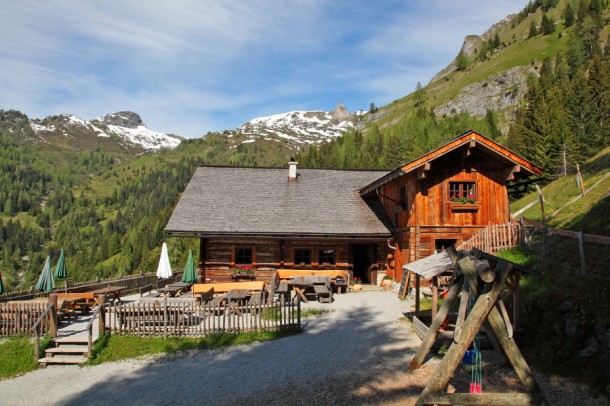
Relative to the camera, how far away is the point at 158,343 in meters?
13.8

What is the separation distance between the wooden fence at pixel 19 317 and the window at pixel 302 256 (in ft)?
40.5

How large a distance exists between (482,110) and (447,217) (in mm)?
128678

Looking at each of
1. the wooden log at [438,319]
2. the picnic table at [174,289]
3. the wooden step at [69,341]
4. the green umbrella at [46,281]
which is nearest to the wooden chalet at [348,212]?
the picnic table at [174,289]

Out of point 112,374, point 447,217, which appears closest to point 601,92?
point 447,217

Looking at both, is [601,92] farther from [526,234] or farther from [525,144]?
[526,234]

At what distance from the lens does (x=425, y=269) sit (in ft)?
37.8

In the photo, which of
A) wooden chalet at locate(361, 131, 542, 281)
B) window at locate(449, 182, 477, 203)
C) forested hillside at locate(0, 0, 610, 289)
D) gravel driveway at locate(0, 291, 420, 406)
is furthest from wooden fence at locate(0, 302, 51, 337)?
forested hillside at locate(0, 0, 610, 289)

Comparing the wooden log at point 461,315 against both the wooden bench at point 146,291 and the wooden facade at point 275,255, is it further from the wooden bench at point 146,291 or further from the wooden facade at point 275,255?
the wooden bench at point 146,291

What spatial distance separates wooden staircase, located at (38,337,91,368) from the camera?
12.9 m

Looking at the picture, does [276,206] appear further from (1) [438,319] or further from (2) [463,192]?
(1) [438,319]

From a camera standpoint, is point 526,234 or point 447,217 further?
point 447,217

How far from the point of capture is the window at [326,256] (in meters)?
23.7

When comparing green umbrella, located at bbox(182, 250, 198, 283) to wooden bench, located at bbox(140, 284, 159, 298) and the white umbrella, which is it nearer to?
the white umbrella

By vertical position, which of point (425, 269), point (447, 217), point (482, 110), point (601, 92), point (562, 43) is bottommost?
point (425, 269)
